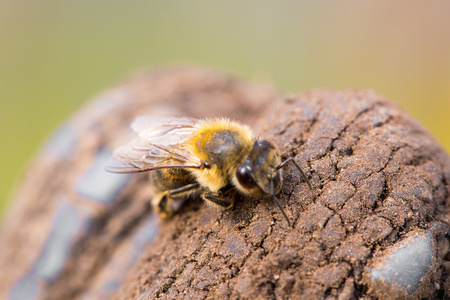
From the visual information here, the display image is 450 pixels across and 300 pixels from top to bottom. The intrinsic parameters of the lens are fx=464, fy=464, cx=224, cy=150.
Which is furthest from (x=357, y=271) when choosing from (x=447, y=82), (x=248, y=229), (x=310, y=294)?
(x=447, y=82)

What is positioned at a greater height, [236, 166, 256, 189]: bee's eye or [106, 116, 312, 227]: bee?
[106, 116, 312, 227]: bee

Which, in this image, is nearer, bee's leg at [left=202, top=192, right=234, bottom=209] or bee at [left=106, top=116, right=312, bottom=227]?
bee at [left=106, top=116, right=312, bottom=227]

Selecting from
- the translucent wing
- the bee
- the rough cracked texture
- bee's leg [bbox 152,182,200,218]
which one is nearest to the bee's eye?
the bee

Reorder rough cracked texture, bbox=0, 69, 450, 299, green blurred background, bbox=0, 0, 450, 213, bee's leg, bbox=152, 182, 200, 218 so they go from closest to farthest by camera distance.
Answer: rough cracked texture, bbox=0, 69, 450, 299, bee's leg, bbox=152, 182, 200, 218, green blurred background, bbox=0, 0, 450, 213

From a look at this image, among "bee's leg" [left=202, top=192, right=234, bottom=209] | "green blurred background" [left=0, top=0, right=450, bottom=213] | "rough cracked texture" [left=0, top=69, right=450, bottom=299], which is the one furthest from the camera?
"green blurred background" [left=0, top=0, right=450, bottom=213]

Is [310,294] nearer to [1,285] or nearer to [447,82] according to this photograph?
[1,285]

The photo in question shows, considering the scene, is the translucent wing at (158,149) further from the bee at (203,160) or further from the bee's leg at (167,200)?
the bee's leg at (167,200)

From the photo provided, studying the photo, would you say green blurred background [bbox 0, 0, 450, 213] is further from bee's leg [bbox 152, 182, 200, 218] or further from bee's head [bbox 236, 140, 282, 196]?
bee's head [bbox 236, 140, 282, 196]

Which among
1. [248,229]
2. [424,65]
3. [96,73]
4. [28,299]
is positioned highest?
[96,73]
